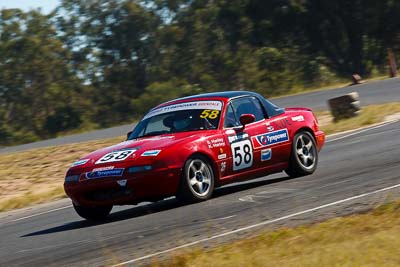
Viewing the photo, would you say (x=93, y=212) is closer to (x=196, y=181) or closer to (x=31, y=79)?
(x=196, y=181)

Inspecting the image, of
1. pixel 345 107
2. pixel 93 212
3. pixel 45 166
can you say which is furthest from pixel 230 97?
pixel 345 107

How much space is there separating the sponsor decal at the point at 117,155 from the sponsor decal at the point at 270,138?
6.15 feet

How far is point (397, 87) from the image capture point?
28.8 m

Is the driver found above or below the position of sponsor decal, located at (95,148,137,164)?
above

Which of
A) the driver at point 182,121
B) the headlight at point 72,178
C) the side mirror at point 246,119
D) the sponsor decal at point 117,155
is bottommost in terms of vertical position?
the headlight at point 72,178

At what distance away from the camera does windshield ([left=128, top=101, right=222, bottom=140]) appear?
12.3 meters

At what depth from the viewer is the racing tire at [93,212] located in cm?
1181

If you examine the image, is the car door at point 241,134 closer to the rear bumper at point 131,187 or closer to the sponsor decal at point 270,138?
the sponsor decal at point 270,138

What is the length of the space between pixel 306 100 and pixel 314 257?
77.2 feet

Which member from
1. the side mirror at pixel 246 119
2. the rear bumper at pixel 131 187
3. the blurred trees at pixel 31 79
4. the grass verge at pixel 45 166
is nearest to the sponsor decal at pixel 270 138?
the side mirror at pixel 246 119

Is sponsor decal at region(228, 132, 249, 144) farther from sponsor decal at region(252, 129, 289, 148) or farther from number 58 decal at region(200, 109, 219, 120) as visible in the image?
number 58 decal at region(200, 109, 219, 120)

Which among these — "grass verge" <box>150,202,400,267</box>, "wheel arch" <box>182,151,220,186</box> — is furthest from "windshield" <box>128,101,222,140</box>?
"grass verge" <box>150,202,400,267</box>

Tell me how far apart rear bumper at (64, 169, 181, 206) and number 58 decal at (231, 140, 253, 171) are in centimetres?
115

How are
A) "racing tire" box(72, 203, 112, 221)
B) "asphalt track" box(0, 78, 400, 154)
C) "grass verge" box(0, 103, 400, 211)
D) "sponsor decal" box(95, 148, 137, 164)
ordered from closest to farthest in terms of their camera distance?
"sponsor decal" box(95, 148, 137, 164)
"racing tire" box(72, 203, 112, 221)
"grass verge" box(0, 103, 400, 211)
"asphalt track" box(0, 78, 400, 154)
